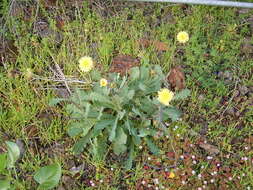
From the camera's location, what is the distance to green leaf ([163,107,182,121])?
234cm

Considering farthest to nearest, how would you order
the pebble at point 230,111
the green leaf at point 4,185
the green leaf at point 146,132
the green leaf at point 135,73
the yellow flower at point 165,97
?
1. the pebble at point 230,111
2. the green leaf at point 135,73
3. the green leaf at point 146,132
4. the yellow flower at point 165,97
5. the green leaf at point 4,185

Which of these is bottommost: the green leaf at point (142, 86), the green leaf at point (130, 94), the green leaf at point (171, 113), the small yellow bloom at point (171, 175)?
the small yellow bloom at point (171, 175)

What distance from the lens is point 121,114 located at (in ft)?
7.43

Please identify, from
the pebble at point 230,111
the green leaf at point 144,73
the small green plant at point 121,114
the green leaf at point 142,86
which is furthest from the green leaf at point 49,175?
the pebble at point 230,111

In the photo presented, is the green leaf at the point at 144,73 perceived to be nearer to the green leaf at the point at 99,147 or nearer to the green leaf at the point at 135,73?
the green leaf at the point at 135,73

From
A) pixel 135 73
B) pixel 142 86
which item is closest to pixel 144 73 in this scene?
pixel 135 73

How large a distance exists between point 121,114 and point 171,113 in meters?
0.31

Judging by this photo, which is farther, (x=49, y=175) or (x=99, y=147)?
(x=99, y=147)

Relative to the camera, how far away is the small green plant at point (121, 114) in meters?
2.28

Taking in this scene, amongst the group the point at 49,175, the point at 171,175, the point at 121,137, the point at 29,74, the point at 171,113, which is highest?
the point at 29,74

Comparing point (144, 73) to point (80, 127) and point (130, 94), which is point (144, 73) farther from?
point (80, 127)

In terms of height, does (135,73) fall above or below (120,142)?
above

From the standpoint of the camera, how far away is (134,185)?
7.74 ft

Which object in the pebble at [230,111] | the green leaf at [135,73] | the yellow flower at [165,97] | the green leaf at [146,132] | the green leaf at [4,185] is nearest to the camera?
the green leaf at [4,185]
